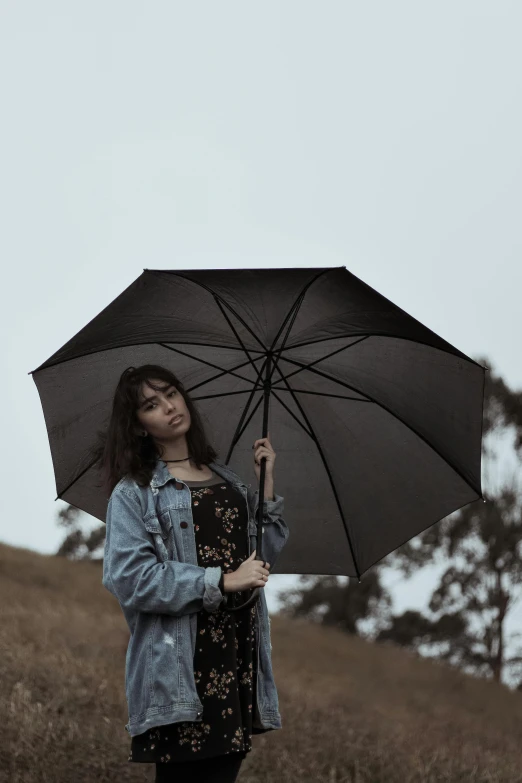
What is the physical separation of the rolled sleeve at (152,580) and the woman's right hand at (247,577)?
45mm

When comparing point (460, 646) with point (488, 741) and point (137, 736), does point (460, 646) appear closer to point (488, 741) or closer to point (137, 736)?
point (488, 741)

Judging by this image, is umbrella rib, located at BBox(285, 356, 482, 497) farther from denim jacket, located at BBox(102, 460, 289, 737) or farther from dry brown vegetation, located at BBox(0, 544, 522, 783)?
dry brown vegetation, located at BBox(0, 544, 522, 783)

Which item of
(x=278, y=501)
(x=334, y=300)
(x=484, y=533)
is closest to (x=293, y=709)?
(x=278, y=501)

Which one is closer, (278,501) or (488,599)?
(278,501)

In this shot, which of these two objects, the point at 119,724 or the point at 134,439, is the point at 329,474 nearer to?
the point at 134,439

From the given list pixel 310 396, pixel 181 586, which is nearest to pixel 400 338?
pixel 310 396

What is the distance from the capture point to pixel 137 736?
10.8 feet

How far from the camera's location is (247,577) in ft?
10.6

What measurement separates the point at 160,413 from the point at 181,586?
2.46 ft

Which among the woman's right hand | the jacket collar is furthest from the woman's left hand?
the woman's right hand

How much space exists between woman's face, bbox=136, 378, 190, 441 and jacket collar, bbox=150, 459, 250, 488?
0.12 metres

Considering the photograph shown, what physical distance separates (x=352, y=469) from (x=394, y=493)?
0.75 feet

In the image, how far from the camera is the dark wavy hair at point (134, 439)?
11.6 feet

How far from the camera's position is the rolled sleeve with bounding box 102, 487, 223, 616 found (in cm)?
318
